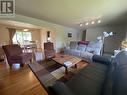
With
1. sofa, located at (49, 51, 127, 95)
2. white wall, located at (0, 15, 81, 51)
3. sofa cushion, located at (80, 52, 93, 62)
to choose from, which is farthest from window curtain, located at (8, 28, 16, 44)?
sofa, located at (49, 51, 127, 95)

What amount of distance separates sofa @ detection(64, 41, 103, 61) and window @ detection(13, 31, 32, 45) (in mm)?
5083

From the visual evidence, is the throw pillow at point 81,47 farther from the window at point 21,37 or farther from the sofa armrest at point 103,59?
the window at point 21,37

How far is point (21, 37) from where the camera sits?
8.70m

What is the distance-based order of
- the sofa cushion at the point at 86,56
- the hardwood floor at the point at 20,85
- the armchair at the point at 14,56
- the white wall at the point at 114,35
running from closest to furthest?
the hardwood floor at the point at 20,85 < the armchair at the point at 14,56 < the sofa cushion at the point at 86,56 < the white wall at the point at 114,35

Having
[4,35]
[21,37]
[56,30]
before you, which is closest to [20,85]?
[56,30]

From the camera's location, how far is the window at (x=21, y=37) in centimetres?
788

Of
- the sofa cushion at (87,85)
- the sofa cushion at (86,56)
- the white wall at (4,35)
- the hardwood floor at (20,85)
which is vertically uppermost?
the white wall at (4,35)

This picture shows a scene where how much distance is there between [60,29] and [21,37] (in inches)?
181

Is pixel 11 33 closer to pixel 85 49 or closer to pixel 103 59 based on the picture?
pixel 85 49

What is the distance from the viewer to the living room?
2.70 m

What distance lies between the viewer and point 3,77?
2674mm

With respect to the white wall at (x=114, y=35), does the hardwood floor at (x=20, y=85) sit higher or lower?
lower

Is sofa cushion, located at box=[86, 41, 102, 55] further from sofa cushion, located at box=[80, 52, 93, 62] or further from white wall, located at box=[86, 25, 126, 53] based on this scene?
white wall, located at box=[86, 25, 126, 53]

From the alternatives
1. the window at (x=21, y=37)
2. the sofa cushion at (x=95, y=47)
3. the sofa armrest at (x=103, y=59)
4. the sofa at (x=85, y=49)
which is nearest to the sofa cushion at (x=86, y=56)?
the sofa at (x=85, y=49)
